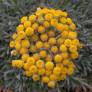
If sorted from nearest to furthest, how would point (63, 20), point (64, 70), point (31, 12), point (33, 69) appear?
point (33, 69), point (64, 70), point (63, 20), point (31, 12)

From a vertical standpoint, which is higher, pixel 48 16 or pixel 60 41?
pixel 48 16

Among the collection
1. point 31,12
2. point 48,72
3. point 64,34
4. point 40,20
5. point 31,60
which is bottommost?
point 48,72

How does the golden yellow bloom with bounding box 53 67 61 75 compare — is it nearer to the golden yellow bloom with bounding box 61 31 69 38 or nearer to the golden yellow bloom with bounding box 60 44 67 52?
the golden yellow bloom with bounding box 60 44 67 52

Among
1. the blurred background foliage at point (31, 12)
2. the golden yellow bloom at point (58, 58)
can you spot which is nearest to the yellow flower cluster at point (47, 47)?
the golden yellow bloom at point (58, 58)

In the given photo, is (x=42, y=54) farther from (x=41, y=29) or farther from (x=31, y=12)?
(x=31, y=12)

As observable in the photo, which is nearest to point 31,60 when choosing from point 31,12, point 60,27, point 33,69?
point 33,69

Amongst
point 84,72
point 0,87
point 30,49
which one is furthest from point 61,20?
point 0,87

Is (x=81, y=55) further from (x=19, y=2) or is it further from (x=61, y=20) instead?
(x=19, y=2)

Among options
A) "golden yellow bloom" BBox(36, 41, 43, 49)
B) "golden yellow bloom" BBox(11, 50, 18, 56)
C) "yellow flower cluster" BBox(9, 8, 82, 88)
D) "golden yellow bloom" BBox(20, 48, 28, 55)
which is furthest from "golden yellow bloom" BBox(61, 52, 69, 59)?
"golden yellow bloom" BBox(11, 50, 18, 56)
